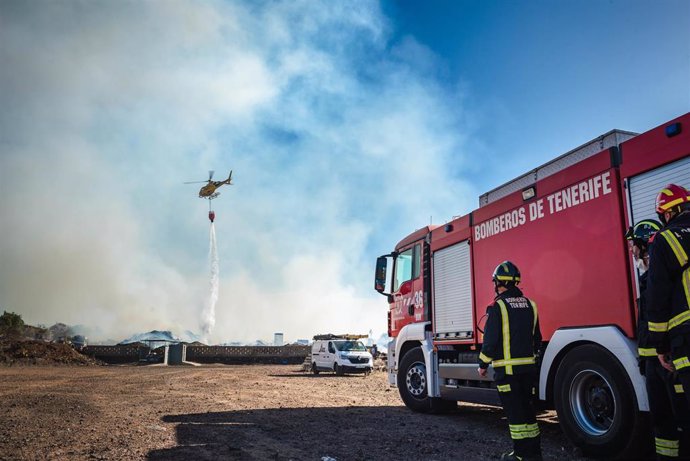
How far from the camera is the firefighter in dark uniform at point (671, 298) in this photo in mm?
3691

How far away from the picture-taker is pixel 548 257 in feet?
22.8

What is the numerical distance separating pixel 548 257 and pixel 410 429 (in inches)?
137

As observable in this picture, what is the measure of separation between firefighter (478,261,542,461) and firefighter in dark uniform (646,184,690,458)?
1.46m

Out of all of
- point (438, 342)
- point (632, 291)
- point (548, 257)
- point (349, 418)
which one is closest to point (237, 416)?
point (349, 418)

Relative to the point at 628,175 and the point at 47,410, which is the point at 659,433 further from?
the point at 47,410

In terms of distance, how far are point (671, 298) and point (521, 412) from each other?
1938mm

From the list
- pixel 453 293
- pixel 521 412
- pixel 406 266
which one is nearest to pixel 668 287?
pixel 521 412

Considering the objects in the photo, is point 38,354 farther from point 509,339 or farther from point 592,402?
point 592,402

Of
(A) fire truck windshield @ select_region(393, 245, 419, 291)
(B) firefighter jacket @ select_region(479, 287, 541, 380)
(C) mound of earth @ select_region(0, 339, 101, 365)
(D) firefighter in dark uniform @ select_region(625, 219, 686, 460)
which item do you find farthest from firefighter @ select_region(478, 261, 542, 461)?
(C) mound of earth @ select_region(0, 339, 101, 365)

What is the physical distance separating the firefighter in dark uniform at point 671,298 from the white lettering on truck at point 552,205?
7.64 feet

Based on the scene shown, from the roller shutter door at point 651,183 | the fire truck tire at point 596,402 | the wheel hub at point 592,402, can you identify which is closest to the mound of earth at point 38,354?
the fire truck tire at point 596,402

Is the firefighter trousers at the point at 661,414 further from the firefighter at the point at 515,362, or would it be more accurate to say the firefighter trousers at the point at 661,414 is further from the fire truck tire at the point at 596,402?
the firefighter at the point at 515,362

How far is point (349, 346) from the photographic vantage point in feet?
84.3

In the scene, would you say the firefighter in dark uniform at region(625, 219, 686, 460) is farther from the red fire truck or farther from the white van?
the white van
